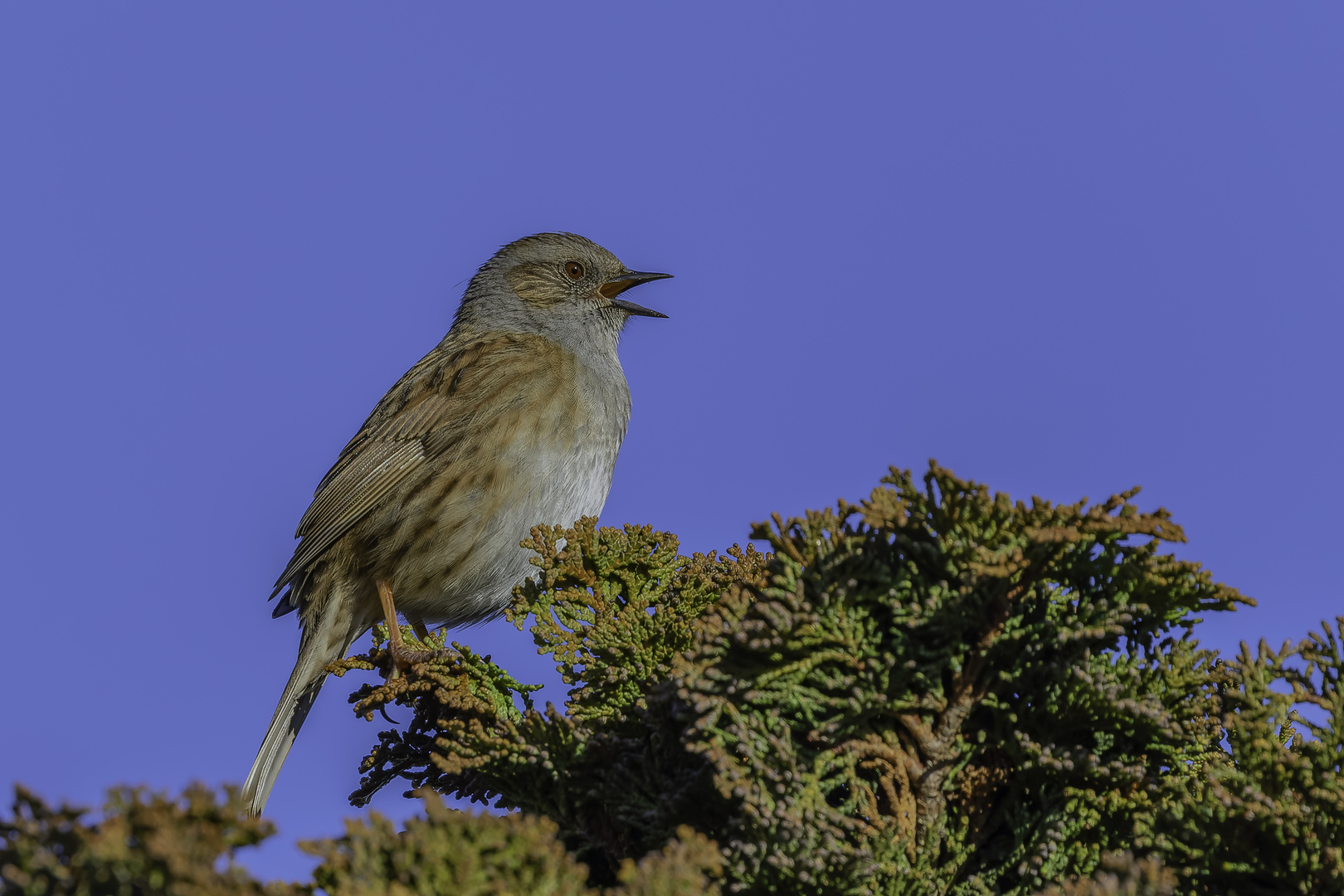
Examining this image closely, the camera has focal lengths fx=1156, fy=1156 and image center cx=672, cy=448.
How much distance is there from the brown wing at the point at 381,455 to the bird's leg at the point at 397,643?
0.41 m

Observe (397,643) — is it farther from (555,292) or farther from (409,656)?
(555,292)

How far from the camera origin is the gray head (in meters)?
7.06

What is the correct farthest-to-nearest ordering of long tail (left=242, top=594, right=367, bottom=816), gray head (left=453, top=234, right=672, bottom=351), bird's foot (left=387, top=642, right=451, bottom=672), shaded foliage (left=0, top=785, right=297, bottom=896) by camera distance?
1. gray head (left=453, top=234, right=672, bottom=351)
2. long tail (left=242, top=594, right=367, bottom=816)
3. bird's foot (left=387, top=642, right=451, bottom=672)
4. shaded foliage (left=0, top=785, right=297, bottom=896)

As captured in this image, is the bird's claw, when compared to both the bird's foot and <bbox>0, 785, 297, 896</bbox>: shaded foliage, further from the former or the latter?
<bbox>0, 785, 297, 896</bbox>: shaded foliage

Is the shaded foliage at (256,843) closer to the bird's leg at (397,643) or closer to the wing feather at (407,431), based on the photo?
the bird's leg at (397,643)

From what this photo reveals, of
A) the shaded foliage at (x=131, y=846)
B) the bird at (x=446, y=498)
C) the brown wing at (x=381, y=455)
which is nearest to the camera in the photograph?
the shaded foliage at (x=131, y=846)

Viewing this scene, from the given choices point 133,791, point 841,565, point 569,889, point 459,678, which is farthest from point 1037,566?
point 459,678

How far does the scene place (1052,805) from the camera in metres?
2.39

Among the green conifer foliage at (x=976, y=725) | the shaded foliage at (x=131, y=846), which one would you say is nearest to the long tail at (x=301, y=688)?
the green conifer foliage at (x=976, y=725)

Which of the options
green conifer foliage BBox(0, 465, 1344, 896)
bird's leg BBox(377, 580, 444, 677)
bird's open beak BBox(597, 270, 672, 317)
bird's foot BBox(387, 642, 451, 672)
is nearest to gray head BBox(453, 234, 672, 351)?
bird's open beak BBox(597, 270, 672, 317)

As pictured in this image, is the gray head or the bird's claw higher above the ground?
the gray head

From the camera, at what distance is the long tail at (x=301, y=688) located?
527 centimetres

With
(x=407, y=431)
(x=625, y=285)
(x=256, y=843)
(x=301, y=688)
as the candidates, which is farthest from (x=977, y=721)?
(x=625, y=285)

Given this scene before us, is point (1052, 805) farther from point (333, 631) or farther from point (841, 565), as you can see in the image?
point (333, 631)
